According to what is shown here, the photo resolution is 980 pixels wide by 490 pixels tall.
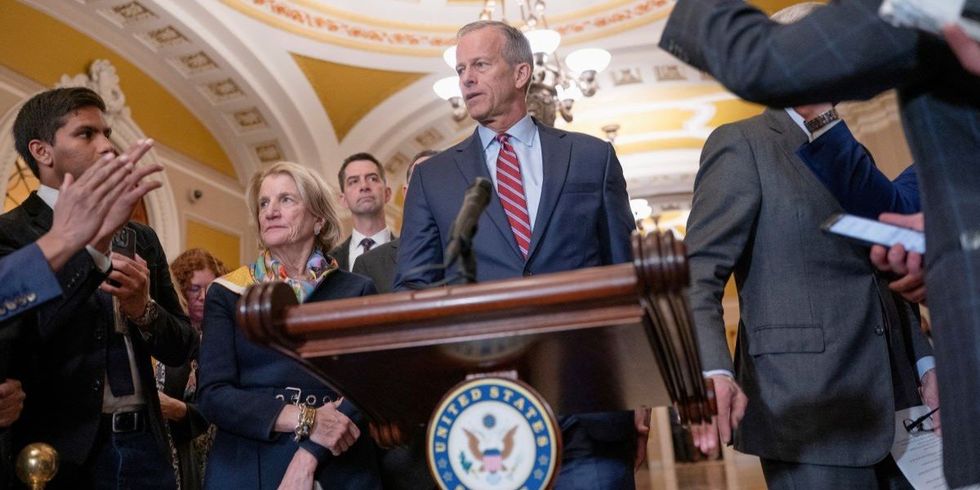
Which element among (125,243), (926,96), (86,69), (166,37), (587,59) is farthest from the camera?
(166,37)

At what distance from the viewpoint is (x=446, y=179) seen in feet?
6.77

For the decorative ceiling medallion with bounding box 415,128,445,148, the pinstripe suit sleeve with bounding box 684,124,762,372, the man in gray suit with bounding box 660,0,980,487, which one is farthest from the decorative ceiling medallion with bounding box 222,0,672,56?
the man in gray suit with bounding box 660,0,980,487

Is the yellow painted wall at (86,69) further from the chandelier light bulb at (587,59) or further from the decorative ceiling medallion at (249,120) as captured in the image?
the chandelier light bulb at (587,59)

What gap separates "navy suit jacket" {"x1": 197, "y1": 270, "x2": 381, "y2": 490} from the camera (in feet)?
7.07

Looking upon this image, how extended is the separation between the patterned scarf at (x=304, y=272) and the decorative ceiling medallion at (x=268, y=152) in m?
7.89

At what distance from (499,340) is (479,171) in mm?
948

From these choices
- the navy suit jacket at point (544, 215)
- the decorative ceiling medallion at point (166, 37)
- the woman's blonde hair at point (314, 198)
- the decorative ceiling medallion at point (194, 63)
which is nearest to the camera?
A: the navy suit jacket at point (544, 215)

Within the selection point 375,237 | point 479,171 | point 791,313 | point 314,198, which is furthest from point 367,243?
point 791,313

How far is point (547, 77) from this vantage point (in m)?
7.65

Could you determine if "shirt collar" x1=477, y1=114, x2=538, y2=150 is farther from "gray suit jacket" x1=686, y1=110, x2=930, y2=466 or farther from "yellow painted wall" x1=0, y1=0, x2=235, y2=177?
"yellow painted wall" x1=0, y1=0, x2=235, y2=177

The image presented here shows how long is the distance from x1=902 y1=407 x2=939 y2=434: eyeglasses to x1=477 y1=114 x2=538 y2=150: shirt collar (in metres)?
1.01

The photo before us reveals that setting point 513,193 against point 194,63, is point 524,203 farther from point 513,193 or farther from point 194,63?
point 194,63

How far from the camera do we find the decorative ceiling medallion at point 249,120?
9766 millimetres

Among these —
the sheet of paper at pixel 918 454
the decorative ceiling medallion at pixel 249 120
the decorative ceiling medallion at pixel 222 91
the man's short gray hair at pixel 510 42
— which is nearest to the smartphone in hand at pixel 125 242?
the man's short gray hair at pixel 510 42
